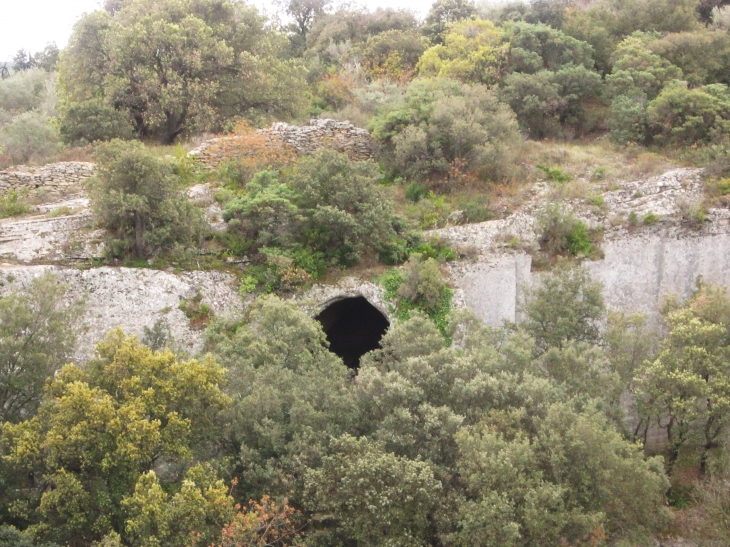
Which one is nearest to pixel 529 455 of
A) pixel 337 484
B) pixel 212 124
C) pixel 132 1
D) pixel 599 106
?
pixel 337 484

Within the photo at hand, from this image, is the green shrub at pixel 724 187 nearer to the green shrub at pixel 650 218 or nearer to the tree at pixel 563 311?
the green shrub at pixel 650 218

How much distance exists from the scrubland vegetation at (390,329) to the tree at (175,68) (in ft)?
0.34

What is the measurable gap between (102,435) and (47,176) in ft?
45.8

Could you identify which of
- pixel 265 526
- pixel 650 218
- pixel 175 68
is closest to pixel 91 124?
pixel 175 68

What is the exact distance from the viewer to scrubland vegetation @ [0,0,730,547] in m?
13.2

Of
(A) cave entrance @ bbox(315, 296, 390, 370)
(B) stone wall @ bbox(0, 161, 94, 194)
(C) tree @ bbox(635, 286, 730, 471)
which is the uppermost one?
(B) stone wall @ bbox(0, 161, 94, 194)

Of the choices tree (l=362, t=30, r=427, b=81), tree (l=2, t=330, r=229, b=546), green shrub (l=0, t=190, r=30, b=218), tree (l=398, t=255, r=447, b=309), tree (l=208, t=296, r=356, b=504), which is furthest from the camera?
tree (l=362, t=30, r=427, b=81)

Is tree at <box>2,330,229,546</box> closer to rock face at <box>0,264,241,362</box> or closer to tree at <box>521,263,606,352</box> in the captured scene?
rock face at <box>0,264,241,362</box>

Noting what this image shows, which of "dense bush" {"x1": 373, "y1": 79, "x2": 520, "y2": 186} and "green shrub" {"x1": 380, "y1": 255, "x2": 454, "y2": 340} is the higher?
"dense bush" {"x1": 373, "y1": 79, "x2": 520, "y2": 186}

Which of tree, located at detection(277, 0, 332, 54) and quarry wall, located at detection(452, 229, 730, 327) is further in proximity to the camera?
tree, located at detection(277, 0, 332, 54)

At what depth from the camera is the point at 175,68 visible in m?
27.8

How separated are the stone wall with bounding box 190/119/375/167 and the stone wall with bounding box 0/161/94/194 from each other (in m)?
3.82

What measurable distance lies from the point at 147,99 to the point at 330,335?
37.4 ft

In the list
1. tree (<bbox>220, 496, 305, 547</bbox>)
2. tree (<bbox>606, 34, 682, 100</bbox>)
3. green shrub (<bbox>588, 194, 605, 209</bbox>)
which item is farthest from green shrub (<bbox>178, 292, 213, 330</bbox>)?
tree (<bbox>606, 34, 682, 100</bbox>)
